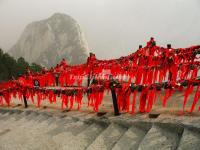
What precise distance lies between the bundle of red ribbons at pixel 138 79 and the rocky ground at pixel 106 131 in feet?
1.62

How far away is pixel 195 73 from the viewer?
796cm

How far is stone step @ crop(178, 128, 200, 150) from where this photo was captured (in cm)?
410

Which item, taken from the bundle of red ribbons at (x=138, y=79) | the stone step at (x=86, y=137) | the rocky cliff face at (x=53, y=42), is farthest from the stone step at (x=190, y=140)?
the rocky cliff face at (x=53, y=42)

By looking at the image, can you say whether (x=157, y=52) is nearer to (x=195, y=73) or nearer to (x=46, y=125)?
(x=195, y=73)

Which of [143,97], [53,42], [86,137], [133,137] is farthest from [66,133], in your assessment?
[53,42]

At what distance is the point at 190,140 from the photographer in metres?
→ 4.27

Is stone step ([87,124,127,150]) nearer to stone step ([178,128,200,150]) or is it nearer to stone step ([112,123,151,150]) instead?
stone step ([112,123,151,150])

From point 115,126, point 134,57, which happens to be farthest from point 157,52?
point 115,126

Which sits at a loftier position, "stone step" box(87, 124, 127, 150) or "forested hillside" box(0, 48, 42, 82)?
"forested hillside" box(0, 48, 42, 82)

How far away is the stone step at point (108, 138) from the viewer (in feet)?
17.5

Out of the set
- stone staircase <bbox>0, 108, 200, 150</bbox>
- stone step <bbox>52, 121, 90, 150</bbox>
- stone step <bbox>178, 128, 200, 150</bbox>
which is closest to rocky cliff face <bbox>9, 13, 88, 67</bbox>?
stone staircase <bbox>0, 108, 200, 150</bbox>

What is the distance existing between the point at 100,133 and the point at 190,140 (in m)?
2.48

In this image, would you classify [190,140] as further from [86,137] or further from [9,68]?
[9,68]

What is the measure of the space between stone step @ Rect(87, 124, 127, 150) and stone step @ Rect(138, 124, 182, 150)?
0.86 m
